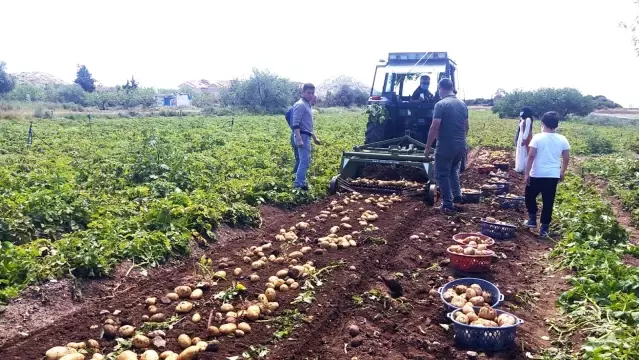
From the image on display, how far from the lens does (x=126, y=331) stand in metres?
3.87

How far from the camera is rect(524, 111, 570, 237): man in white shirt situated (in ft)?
23.2

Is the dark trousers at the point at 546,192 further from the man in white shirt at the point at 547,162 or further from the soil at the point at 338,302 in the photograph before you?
the soil at the point at 338,302

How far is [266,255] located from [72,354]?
2.74m

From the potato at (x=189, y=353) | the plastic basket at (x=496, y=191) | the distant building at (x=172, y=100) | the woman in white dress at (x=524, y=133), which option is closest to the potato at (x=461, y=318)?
the potato at (x=189, y=353)

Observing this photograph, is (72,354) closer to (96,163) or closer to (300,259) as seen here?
(300,259)

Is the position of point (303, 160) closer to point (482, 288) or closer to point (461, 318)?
point (482, 288)

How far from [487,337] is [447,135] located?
4.82 metres

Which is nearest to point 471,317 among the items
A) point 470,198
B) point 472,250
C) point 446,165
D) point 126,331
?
point 472,250

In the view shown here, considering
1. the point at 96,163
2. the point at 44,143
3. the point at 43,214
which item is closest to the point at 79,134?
the point at 44,143

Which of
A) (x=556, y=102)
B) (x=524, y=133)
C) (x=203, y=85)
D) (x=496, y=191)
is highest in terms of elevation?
(x=203, y=85)

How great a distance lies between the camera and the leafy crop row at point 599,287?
351 cm

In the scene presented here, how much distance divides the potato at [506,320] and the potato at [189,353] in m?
2.38

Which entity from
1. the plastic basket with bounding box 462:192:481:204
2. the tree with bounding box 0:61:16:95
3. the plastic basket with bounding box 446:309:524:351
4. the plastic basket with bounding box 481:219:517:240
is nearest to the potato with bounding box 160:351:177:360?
the plastic basket with bounding box 446:309:524:351

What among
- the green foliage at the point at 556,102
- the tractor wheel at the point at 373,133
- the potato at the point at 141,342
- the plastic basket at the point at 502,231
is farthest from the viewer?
the green foliage at the point at 556,102
